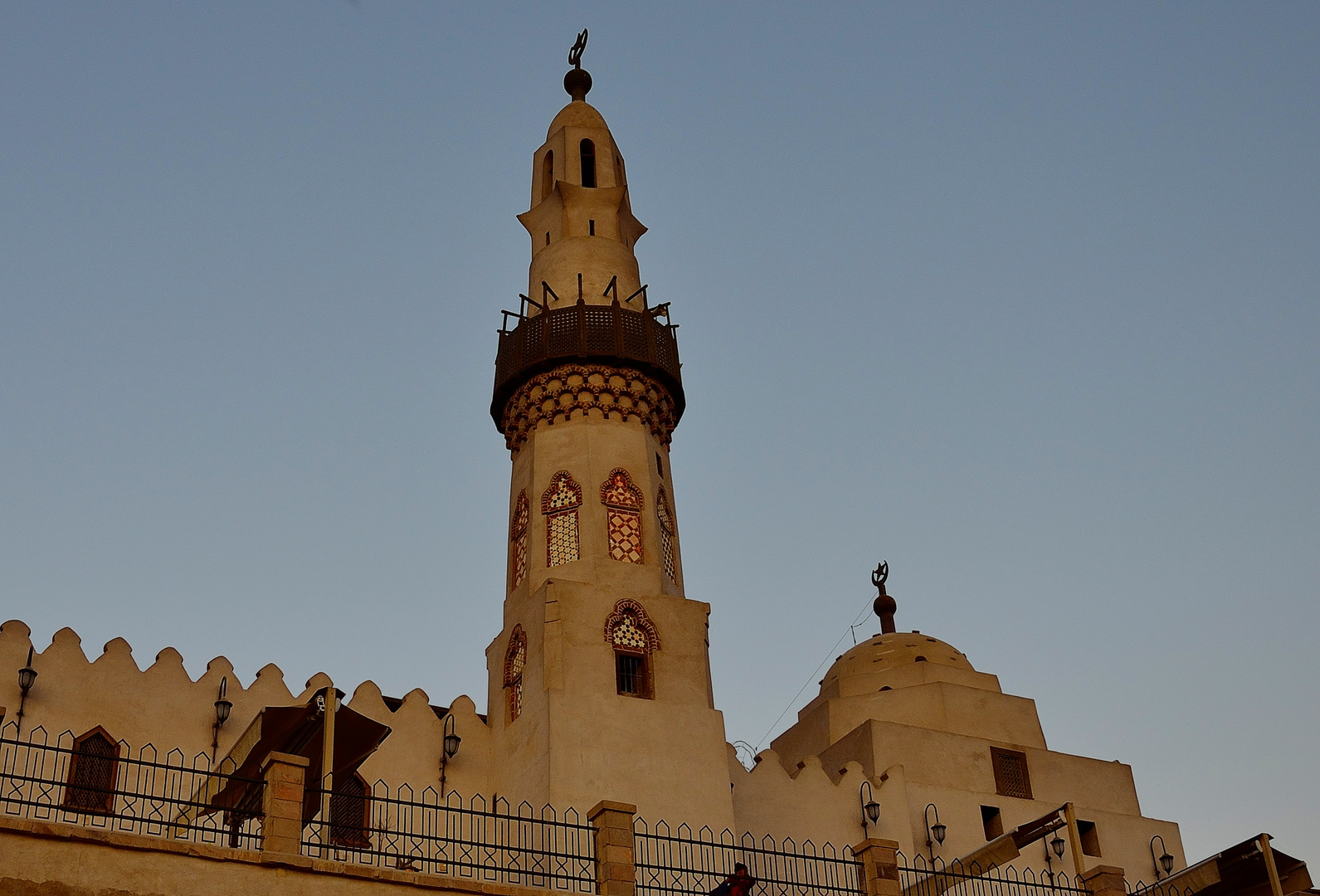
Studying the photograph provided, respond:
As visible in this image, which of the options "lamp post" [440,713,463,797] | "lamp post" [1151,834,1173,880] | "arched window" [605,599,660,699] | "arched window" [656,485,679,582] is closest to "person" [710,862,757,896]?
"arched window" [605,599,660,699]

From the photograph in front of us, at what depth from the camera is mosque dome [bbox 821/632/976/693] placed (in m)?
24.9

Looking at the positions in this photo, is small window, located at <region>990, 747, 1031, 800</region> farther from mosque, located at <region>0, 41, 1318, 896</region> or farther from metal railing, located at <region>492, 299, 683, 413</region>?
metal railing, located at <region>492, 299, 683, 413</region>

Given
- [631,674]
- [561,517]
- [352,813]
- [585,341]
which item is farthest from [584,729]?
[585,341]

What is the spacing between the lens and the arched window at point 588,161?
80.2ft

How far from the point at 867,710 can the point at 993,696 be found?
1944 mm

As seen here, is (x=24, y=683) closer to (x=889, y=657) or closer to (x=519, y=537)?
(x=519, y=537)

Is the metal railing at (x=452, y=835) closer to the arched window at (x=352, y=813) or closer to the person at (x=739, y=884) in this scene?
the arched window at (x=352, y=813)

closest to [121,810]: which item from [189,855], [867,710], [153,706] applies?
[153,706]

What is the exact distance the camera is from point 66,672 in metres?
17.2

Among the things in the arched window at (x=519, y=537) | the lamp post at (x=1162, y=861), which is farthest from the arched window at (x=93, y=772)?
the lamp post at (x=1162, y=861)

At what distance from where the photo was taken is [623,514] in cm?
2052

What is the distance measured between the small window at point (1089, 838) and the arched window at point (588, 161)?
12.2 m

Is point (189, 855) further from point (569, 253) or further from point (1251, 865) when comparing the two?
point (569, 253)

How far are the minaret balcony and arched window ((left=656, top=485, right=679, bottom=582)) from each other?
1.89 metres
